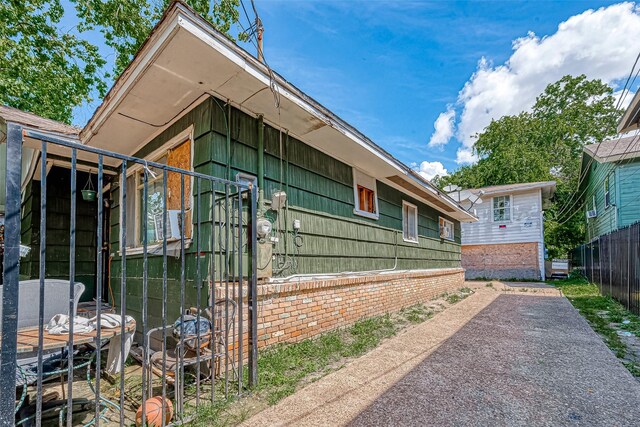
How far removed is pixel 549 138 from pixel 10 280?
32938 mm

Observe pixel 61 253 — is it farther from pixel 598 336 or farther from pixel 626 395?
pixel 598 336

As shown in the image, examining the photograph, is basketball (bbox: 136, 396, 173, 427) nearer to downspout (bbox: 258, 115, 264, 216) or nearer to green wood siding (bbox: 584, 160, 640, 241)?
downspout (bbox: 258, 115, 264, 216)

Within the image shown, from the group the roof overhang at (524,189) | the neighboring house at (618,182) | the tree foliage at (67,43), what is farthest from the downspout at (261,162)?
the roof overhang at (524,189)

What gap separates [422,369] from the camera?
358 cm

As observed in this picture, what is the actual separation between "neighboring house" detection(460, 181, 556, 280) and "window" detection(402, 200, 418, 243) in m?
6.69

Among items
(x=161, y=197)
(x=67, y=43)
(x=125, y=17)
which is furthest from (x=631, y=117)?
(x=67, y=43)

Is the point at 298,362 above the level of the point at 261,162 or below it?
below

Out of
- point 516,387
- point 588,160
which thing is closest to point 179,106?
point 516,387

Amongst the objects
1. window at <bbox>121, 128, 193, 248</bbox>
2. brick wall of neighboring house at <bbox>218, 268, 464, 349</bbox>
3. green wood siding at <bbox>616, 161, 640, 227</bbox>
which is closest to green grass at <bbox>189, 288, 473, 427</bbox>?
brick wall of neighboring house at <bbox>218, 268, 464, 349</bbox>

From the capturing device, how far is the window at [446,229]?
441 inches

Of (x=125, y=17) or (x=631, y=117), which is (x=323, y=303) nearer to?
(x=631, y=117)

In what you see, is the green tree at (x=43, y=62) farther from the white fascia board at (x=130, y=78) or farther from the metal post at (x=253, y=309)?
the metal post at (x=253, y=309)

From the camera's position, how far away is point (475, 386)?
3109 mm

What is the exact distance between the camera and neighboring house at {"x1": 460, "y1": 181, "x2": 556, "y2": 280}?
1505cm
